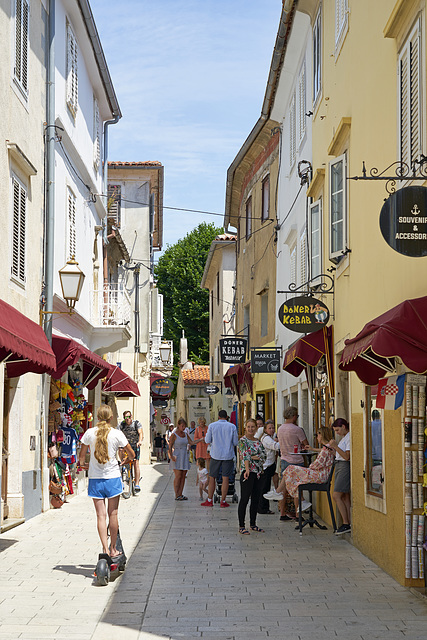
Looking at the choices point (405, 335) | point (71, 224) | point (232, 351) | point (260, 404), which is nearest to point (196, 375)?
point (232, 351)

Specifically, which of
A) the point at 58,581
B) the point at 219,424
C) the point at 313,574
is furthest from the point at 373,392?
the point at 219,424

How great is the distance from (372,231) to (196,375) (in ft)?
127

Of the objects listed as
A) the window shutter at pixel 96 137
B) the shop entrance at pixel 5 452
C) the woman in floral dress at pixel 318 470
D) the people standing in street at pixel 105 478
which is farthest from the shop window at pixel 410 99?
the window shutter at pixel 96 137

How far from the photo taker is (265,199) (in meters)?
24.7

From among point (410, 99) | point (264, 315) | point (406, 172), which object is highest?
point (410, 99)

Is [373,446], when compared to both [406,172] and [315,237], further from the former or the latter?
[315,237]

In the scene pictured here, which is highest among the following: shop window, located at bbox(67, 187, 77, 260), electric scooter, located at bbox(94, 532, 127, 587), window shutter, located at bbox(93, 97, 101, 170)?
window shutter, located at bbox(93, 97, 101, 170)

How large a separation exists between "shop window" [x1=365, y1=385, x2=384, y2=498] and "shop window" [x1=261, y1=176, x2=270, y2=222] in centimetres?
1432

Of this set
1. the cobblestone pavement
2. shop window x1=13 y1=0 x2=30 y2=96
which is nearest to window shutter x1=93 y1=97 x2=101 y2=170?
shop window x1=13 y1=0 x2=30 y2=96

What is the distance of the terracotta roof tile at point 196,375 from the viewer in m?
47.8

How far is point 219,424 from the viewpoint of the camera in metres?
16.2

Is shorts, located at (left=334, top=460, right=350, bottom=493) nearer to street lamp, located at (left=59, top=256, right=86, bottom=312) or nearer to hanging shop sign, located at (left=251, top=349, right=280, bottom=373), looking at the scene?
street lamp, located at (left=59, top=256, right=86, bottom=312)

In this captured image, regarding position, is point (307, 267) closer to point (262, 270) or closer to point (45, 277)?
point (45, 277)

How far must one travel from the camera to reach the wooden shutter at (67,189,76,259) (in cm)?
1809
